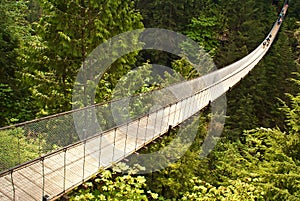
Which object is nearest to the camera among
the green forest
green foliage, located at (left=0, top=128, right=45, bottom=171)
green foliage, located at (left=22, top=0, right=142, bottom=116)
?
green foliage, located at (left=0, top=128, right=45, bottom=171)

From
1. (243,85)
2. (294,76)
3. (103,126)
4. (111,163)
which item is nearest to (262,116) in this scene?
(243,85)

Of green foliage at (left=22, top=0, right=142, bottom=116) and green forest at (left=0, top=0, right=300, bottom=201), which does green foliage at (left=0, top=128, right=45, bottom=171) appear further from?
green foliage at (left=22, top=0, right=142, bottom=116)

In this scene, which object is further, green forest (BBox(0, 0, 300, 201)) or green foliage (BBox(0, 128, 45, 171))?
green forest (BBox(0, 0, 300, 201))

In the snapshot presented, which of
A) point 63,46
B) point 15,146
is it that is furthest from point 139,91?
point 15,146

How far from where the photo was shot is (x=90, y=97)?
22.5 feet

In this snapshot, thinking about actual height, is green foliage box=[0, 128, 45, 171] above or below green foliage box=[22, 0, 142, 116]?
below

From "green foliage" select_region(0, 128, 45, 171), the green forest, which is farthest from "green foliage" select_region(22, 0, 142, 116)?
"green foliage" select_region(0, 128, 45, 171)

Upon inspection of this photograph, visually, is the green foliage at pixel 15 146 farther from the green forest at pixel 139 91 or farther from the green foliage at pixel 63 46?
the green foliage at pixel 63 46

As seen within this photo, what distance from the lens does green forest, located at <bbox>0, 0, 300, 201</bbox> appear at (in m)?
5.07

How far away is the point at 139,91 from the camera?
8.42 metres

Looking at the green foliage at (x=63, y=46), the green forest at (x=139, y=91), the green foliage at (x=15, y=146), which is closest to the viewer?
the green foliage at (x=15, y=146)

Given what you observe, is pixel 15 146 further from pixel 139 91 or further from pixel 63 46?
pixel 139 91

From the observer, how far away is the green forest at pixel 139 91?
5.07m

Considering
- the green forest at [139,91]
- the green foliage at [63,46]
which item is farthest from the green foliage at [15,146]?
the green foliage at [63,46]
